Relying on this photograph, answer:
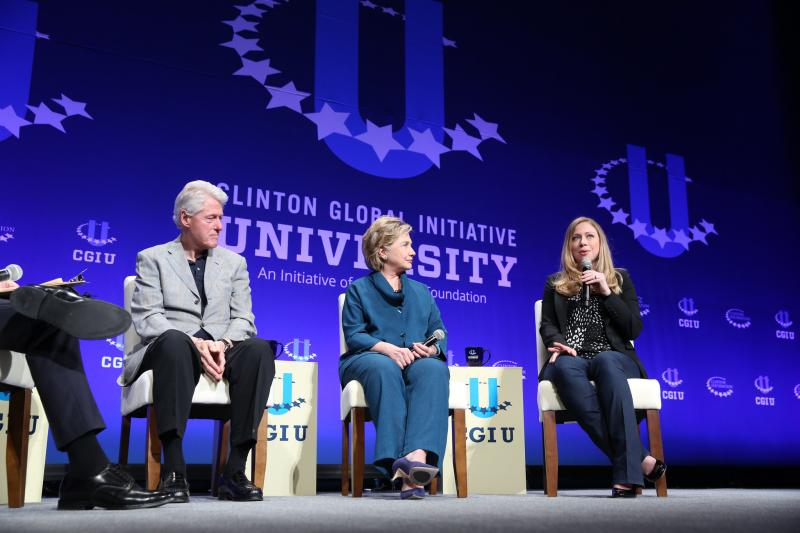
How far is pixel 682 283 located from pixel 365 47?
2.50 m

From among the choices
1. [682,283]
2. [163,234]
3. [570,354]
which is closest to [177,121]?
[163,234]

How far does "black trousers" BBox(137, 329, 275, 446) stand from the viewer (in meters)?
2.20

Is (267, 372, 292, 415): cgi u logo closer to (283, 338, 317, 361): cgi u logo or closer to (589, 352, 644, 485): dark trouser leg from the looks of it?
(283, 338, 317, 361): cgi u logo

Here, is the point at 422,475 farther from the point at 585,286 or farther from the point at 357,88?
the point at 357,88

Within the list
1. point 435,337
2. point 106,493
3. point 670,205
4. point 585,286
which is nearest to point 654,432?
point 585,286

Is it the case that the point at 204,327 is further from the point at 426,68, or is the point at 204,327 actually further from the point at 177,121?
the point at 426,68

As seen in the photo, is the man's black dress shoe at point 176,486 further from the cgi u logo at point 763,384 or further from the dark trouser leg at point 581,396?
the cgi u logo at point 763,384

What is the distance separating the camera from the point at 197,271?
8.77 feet

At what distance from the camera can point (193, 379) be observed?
2.29 m

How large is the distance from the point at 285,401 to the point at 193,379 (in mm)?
890

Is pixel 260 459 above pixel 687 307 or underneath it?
underneath

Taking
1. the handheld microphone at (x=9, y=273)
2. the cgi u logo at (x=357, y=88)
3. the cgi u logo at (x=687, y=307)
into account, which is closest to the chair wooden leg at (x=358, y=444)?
the handheld microphone at (x=9, y=273)

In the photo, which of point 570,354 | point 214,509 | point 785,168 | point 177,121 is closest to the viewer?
point 214,509

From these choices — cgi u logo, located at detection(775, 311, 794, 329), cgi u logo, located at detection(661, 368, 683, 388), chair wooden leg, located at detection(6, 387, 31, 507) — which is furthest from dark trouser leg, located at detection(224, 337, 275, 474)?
cgi u logo, located at detection(775, 311, 794, 329)
